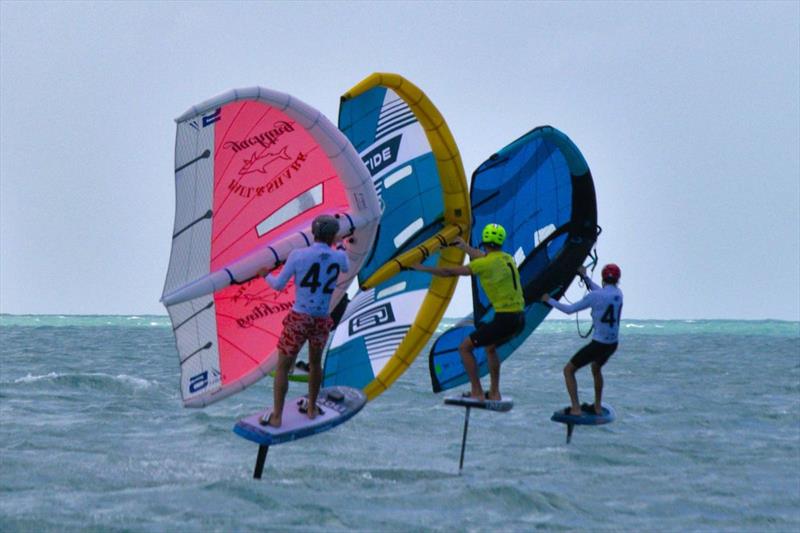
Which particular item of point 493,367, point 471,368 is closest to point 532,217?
point 493,367

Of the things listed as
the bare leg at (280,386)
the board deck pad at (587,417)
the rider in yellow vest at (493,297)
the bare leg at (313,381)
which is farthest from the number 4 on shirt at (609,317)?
the bare leg at (280,386)

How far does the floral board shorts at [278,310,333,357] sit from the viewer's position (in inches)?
459

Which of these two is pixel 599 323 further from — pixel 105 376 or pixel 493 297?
pixel 105 376

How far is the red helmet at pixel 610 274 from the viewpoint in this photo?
15.1m

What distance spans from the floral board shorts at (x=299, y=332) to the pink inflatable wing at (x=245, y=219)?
1042mm

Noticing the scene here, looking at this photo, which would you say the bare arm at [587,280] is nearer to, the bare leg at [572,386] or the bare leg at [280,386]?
the bare leg at [572,386]

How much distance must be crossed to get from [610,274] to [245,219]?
472 cm

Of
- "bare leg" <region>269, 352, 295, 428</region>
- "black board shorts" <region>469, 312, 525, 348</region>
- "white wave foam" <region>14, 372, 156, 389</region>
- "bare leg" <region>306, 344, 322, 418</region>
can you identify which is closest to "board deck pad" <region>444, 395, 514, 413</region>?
"black board shorts" <region>469, 312, 525, 348</region>

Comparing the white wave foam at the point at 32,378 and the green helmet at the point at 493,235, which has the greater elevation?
the green helmet at the point at 493,235

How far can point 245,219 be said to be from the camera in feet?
43.6

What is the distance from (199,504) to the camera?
1218 cm

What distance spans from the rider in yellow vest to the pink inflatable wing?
4.26 ft

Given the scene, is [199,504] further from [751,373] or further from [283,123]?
[751,373]

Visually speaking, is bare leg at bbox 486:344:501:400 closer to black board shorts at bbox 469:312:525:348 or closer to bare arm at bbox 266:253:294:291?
black board shorts at bbox 469:312:525:348
